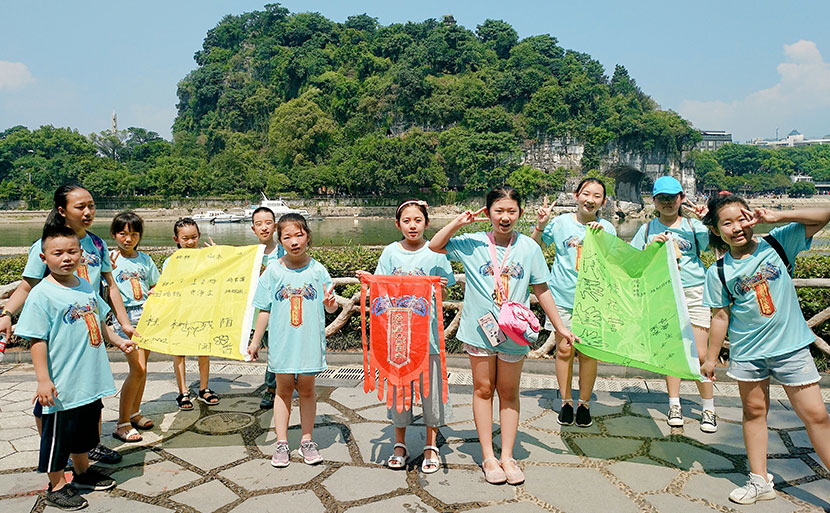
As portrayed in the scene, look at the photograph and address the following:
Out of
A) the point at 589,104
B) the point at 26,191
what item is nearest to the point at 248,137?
the point at 26,191

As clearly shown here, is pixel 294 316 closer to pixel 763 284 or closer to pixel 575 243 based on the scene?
pixel 575 243

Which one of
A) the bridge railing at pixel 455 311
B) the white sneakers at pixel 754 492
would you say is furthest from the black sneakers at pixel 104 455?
the white sneakers at pixel 754 492

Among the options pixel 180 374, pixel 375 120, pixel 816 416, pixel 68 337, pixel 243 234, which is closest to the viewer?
pixel 816 416

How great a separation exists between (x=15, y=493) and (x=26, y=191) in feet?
246

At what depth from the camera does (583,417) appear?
13.5 ft

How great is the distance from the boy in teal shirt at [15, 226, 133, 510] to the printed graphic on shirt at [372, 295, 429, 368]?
1.71m

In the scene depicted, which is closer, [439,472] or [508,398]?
[508,398]

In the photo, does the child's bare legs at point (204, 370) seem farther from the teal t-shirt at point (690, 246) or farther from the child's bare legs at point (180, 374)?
the teal t-shirt at point (690, 246)

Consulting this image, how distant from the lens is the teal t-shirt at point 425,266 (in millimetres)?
3482

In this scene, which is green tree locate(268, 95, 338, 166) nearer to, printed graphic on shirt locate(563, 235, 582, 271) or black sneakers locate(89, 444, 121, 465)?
printed graphic on shirt locate(563, 235, 582, 271)

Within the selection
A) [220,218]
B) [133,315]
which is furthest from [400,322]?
[220,218]

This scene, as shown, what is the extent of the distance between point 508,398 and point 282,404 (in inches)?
58.8

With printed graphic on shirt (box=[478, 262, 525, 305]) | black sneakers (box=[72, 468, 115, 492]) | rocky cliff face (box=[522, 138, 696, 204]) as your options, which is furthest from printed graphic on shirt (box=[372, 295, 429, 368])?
rocky cliff face (box=[522, 138, 696, 204])

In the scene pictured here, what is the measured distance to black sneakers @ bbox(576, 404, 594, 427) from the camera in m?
4.11
